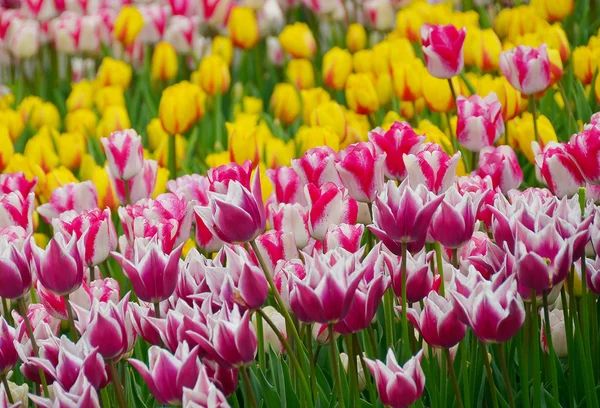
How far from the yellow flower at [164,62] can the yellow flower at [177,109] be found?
1.13 meters

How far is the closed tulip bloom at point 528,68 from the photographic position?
2545mm

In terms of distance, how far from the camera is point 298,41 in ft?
14.3

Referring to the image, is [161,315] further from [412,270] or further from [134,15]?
[134,15]

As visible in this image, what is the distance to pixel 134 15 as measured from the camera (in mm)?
4734

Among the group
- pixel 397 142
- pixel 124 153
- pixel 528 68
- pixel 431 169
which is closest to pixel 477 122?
pixel 528 68

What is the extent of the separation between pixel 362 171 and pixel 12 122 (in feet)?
7.68

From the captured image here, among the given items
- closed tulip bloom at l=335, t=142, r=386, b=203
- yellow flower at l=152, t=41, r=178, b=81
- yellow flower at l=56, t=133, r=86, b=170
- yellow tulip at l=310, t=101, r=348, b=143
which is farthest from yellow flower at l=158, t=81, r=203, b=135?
closed tulip bloom at l=335, t=142, r=386, b=203

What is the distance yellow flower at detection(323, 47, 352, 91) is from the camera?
385 cm

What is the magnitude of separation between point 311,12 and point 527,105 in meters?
2.40

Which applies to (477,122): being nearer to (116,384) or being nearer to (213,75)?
(116,384)

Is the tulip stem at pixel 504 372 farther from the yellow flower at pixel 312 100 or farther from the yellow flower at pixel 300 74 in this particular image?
the yellow flower at pixel 300 74

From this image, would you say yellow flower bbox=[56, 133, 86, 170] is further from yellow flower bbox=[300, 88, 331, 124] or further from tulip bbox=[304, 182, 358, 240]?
tulip bbox=[304, 182, 358, 240]

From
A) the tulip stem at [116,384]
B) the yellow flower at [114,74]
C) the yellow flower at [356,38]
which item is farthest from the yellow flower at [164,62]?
the tulip stem at [116,384]

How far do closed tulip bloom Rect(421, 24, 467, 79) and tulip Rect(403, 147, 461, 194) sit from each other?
0.79m
